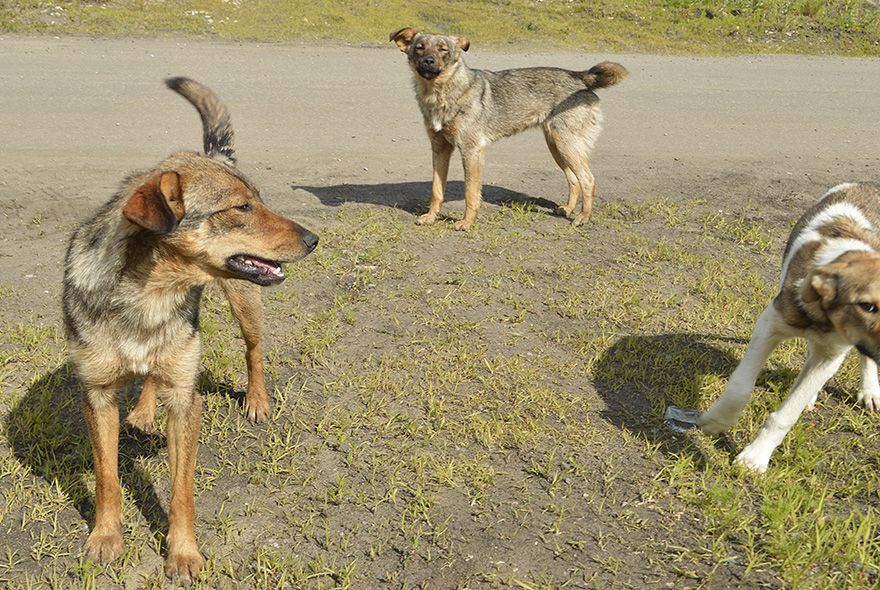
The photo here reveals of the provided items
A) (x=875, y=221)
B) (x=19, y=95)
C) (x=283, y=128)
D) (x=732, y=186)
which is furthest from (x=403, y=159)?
(x=875, y=221)

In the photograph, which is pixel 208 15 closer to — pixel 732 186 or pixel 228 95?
pixel 228 95

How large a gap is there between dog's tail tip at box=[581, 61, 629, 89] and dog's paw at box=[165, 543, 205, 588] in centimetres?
586

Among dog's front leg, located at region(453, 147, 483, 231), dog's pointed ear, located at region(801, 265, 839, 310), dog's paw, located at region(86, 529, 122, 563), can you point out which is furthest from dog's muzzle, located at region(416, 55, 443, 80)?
dog's paw, located at region(86, 529, 122, 563)

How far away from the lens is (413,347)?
4.96m

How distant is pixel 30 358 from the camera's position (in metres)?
4.53

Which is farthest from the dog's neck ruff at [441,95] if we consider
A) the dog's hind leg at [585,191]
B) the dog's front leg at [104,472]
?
the dog's front leg at [104,472]

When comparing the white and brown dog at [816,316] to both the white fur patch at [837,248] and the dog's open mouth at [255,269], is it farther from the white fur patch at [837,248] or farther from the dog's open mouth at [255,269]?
the dog's open mouth at [255,269]

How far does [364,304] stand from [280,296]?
0.61 metres

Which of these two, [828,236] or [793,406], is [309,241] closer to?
[793,406]

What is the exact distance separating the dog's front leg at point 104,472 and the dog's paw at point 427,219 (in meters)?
4.17

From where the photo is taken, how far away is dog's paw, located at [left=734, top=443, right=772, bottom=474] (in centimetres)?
387

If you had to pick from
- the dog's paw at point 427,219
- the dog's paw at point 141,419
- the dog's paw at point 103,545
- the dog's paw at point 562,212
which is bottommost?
the dog's paw at point 141,419

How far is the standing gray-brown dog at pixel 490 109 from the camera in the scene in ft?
23.3

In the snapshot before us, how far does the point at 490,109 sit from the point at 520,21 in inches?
338
